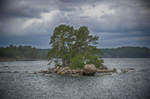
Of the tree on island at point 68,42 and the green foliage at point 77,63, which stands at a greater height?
the tree on island at point 68,42

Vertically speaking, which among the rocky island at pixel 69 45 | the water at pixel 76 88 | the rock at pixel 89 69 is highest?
the rocky island at pixel 69 45

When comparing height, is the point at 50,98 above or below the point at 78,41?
below

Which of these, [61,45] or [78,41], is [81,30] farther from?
[61,45]

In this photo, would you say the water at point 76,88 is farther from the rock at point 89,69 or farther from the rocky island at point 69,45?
the rocky island at point 69,45

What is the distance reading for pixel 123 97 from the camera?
28.8 m

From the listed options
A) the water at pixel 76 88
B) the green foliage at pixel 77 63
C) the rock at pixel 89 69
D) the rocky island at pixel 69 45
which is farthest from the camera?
the rocky island at pixel 69 45

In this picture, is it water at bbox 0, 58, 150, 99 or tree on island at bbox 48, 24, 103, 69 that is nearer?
water at bbox 0, 58, 150, 99

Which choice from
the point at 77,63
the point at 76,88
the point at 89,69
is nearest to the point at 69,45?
the point at 77,63

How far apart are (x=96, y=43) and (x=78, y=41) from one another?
744 centimetres

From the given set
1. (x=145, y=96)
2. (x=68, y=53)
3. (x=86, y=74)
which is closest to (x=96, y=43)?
(x=68, y=53)

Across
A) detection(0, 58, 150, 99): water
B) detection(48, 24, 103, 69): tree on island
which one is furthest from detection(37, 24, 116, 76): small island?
detection(0, 58, 150, 99): water

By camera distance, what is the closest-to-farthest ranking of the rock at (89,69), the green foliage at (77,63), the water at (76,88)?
the water at (76,88)
the rock at (89,69)
the green foliage at (77,63)

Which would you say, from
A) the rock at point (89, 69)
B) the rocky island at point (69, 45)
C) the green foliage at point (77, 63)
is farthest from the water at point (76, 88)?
the rocky island at point (69, 45)

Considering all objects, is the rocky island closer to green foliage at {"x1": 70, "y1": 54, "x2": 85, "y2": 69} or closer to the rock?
green foliage at {"x1": 70, "y1": 54, "x2": 85, "y2": 69}
